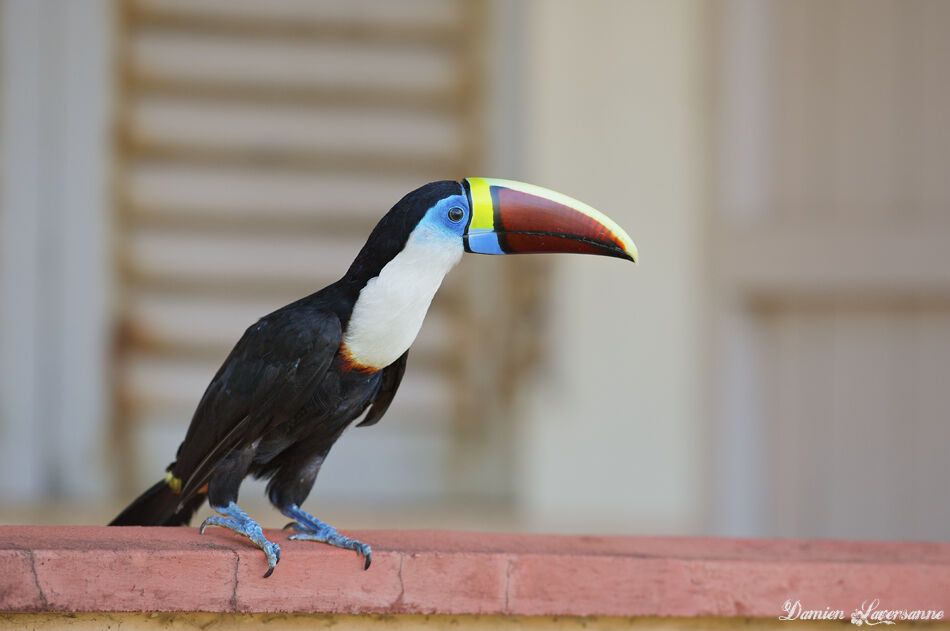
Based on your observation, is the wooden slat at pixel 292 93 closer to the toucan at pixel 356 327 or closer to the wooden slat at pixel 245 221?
the wooden slat at pixel 245 221

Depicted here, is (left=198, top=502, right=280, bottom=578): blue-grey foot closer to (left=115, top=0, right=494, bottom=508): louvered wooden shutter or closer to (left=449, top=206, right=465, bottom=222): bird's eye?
(left=449, top=206, right=465, bottom=222): bird's eye

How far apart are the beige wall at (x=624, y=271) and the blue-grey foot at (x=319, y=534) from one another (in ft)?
7.77

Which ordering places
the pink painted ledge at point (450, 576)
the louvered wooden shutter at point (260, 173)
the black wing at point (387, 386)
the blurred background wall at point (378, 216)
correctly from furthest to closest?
the louvered wooden shutter at point (260, 173) < the blurred background wall at point (378, 216) < the black wing at point (387, 386) < the pink painted ledge at point (450, 576)

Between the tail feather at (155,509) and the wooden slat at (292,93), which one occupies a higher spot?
the wooden slat at (292,93)

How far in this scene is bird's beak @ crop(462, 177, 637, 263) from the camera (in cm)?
153

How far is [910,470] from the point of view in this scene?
3.32 m

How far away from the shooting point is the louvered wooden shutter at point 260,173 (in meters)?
4.12

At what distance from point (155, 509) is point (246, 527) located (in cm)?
34

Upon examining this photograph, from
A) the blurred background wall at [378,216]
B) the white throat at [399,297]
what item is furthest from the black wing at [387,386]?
the blurred background wall at [378,216]

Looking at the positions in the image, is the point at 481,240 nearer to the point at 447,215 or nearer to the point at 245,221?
the point at 447,215
